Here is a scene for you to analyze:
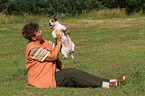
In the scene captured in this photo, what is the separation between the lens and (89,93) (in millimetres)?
5625

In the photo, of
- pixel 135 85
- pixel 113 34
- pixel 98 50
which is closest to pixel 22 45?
pixel 98 50

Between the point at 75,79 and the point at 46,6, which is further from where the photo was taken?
the point at 46,6

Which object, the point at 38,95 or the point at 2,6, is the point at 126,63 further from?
the point at 2,6

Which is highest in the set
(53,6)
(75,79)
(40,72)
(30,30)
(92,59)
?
(30,30)

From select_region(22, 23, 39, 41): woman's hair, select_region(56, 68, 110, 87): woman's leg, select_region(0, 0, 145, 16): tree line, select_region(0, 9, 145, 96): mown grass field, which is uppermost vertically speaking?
select_region(22, 23, 39, 41): woman's hair

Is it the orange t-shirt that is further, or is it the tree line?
the tree line

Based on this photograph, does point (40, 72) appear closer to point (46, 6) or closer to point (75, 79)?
point (75, 79)

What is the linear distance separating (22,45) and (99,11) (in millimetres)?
12904

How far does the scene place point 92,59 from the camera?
998cm

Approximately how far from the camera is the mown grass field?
575 cm

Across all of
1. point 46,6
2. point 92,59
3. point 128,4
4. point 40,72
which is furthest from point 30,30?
point 128,4

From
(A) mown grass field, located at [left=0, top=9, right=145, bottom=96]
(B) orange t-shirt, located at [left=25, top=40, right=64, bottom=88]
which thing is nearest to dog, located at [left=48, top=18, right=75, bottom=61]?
(B) orange t-shirt, located at [left=25, top=40, right=64, bottom=88]

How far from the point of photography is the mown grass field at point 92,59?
18.9ft

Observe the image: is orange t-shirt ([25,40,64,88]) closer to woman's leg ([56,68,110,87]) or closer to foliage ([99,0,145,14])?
woman's leg ([56,68,110,87])
